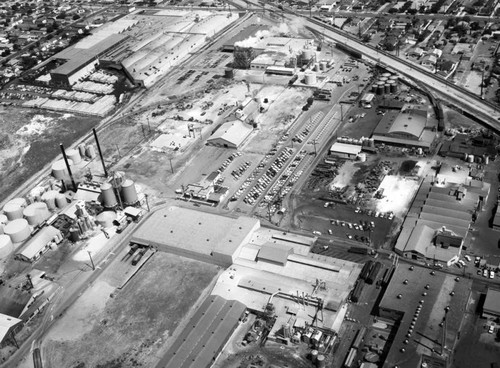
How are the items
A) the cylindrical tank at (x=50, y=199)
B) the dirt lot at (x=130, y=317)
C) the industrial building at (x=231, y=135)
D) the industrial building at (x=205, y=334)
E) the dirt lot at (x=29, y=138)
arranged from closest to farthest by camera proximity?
the industrial building at (x=205, y=334)
the dirt lot at (x=130, y=317)
the cylindrical tank at (x=50, y=199)
the industrial building at (x=231, y=135)
the dirt lot at (x=29, y=138)

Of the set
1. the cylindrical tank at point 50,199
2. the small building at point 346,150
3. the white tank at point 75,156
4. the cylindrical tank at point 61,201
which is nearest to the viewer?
the cylindrical tank at point 50,199

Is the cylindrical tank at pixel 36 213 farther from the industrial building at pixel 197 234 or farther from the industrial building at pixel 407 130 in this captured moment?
the industrial building at pixel 407 130

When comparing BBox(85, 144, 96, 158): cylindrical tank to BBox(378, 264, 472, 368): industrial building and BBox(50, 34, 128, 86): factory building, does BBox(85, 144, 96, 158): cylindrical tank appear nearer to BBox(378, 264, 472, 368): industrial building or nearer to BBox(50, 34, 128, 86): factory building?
BBox(50, 34, 128, 86): factory building

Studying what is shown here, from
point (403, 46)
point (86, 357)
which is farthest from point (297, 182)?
point (403, 46)

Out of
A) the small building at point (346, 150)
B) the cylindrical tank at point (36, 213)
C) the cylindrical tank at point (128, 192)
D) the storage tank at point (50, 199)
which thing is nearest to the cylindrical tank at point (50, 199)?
the storage tank at point (50, 199)

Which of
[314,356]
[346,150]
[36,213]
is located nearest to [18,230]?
[36,213]

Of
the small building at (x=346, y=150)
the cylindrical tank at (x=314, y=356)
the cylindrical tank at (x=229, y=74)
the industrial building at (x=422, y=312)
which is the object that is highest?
the industrial building at (x=422, y=312)

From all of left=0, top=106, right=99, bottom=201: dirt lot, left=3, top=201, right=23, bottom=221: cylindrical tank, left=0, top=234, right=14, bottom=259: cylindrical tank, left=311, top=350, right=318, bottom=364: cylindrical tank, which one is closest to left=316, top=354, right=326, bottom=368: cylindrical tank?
left=311, top=350, right=318, bottom=364: cylindrical tank
